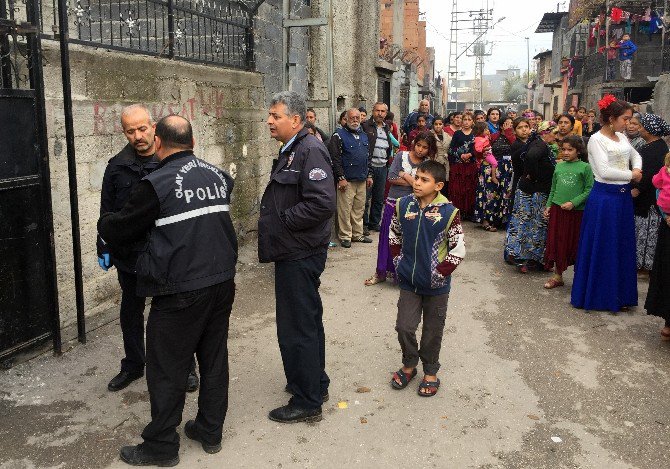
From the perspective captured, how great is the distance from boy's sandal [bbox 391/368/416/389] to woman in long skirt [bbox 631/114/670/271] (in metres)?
2.90

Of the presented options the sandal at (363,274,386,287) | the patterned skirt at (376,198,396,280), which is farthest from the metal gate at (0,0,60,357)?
the patterned skirt at (376,198,396,280)

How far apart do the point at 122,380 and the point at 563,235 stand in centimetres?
475

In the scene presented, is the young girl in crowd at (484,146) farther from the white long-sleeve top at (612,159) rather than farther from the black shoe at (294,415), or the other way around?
the black shoe at (294,415)

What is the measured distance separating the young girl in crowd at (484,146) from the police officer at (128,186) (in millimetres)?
6455

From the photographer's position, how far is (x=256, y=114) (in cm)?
805

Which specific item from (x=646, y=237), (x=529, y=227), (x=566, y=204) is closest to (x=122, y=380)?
(x=566, y=204)

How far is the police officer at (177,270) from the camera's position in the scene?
291cm

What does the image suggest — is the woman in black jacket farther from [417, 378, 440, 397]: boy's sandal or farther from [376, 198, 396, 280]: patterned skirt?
[417, 378, 440, 397]: boy's sandal

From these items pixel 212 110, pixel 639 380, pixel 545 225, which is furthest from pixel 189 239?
pixel 545 225

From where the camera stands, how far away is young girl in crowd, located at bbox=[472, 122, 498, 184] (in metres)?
9.20

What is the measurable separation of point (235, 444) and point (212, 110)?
15.0 feet

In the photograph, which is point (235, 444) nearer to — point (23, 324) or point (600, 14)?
point (23, 324)

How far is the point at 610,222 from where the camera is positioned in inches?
221

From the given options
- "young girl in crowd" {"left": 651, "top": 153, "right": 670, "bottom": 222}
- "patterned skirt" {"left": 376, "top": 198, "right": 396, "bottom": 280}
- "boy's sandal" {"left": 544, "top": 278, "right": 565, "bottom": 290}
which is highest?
"young girl in crowd" {"left": 651, "top": 153, "right": 670, "bottom": 222}
